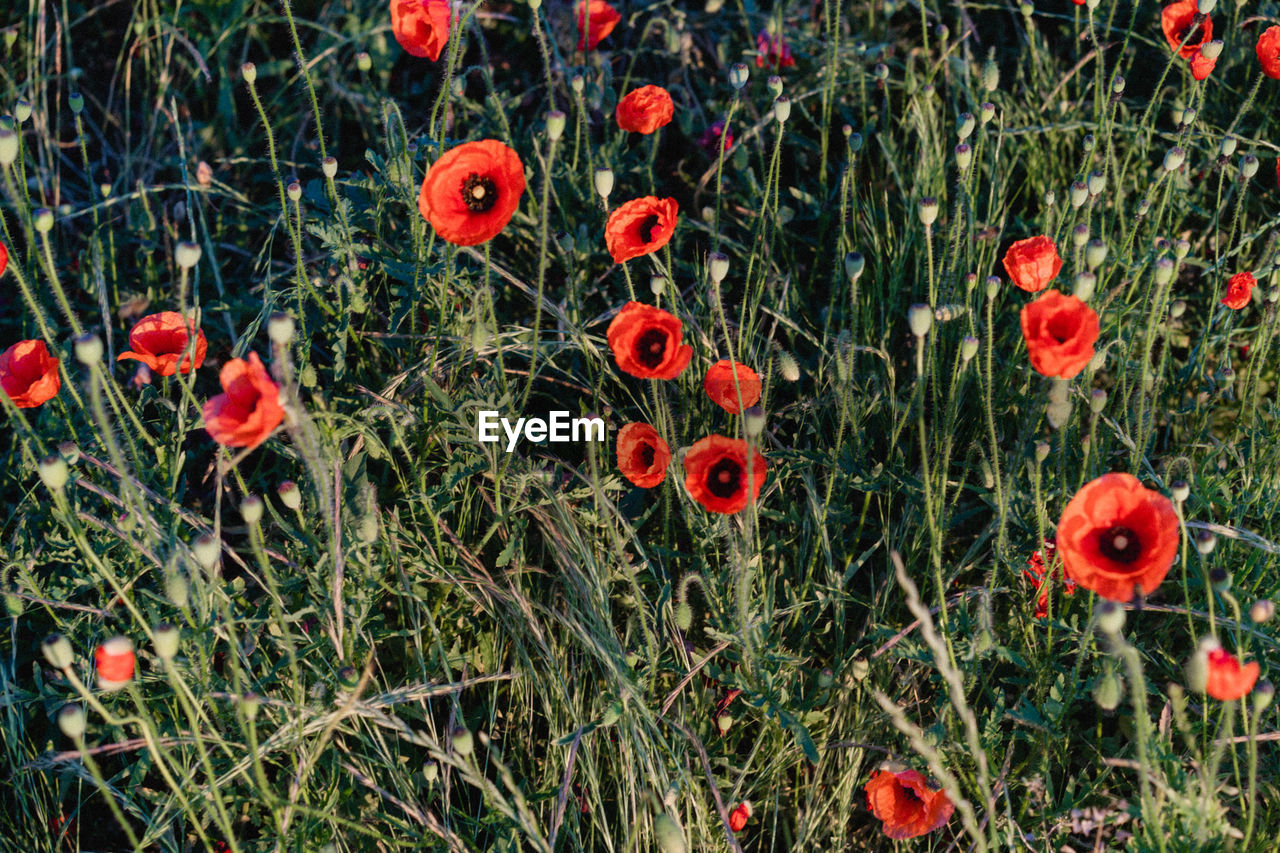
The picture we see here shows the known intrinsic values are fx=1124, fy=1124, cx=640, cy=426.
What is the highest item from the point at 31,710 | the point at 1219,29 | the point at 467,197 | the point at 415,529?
the point at 467,197

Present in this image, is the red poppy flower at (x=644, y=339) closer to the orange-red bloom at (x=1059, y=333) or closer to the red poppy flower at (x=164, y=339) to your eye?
the orange-red bloom at (x=1059, y=333)

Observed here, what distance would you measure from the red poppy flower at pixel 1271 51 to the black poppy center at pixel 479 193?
159 cm

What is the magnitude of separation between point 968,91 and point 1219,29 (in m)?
0.91

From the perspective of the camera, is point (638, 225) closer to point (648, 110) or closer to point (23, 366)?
point (648, 110)

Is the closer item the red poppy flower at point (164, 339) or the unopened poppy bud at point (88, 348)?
the unopened poppy bud at point (88, 348)

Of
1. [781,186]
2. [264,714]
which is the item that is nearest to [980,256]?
[781,186]

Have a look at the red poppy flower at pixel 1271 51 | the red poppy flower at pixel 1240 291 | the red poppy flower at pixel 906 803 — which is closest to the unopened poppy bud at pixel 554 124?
the red poppy flower at pixel 906 803

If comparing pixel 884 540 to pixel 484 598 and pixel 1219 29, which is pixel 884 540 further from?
pixel 1219 29

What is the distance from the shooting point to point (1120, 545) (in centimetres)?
161

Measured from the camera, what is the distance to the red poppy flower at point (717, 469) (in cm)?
188

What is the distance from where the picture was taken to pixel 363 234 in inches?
106

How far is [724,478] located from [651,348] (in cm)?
27

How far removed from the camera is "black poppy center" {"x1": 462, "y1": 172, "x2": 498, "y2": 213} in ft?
6.38

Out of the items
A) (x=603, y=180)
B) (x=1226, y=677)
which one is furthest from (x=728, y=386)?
(x=1226, y=677)
